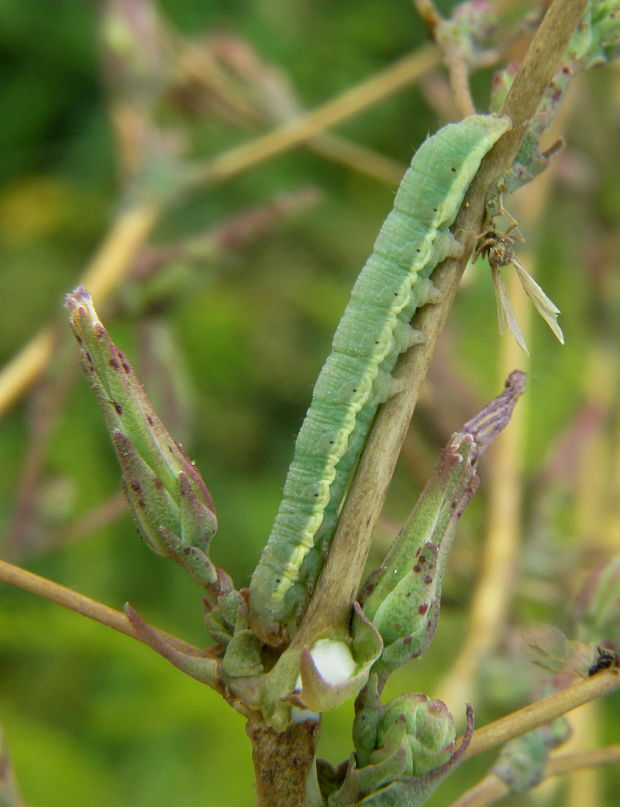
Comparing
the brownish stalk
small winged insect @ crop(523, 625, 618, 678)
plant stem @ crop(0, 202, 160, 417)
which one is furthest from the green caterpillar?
plant stem @ crop(0, 202, 160, 417)

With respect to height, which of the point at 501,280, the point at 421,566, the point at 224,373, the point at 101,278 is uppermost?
the point at 224,373

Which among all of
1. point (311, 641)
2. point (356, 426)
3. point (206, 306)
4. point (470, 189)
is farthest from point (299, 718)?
point (206, 306)

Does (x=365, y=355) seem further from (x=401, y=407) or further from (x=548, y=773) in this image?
(x=548, y=773)

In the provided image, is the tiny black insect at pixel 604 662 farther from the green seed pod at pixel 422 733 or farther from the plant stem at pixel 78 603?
the plant stem at pixel 78 603

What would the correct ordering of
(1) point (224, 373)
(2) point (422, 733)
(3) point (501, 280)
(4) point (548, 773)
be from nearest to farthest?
(2) point (422, 733)
(3) point (501, 280)
(4) point (548, 773)
(1) point (224, 373)

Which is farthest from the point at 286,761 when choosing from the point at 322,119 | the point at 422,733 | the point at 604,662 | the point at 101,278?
the point at 322,119

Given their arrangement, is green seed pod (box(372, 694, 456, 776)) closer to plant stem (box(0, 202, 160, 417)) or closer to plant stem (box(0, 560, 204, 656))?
plant stem (box(0, 560, 204, 656))
